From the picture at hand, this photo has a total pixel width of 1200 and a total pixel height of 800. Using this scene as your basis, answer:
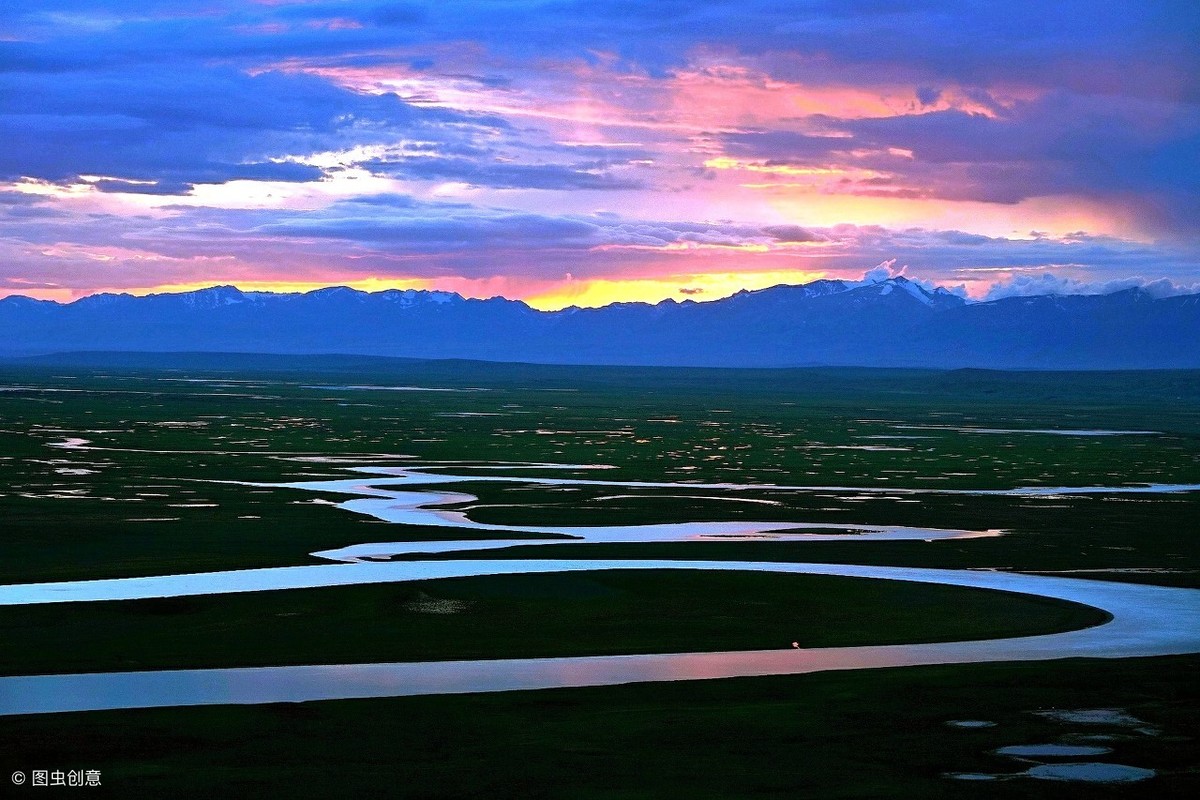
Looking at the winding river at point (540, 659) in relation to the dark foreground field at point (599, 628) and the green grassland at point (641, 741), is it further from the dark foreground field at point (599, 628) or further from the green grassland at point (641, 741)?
the green grassland at point (641, 741)

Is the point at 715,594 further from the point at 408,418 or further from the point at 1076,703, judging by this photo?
the point at 408,418

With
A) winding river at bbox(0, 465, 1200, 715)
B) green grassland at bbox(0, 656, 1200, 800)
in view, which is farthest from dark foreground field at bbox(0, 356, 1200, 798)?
winding river at bbox(0, 465, 1200, 715)

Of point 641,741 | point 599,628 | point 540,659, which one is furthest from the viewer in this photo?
point 599,628

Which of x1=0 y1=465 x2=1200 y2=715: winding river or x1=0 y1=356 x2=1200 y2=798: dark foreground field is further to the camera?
x1=0 y1=465 x2=1200 y2=715: winding river

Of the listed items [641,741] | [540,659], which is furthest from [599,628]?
[641,741]

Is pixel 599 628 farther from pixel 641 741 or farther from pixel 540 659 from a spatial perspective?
pixel 641 741

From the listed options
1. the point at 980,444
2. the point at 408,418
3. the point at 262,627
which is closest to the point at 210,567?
the point at 262,627

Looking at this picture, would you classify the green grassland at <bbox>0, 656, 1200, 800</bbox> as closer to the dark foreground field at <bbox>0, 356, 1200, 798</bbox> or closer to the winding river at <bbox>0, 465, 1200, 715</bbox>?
the dark foreground field at <bbox>0, 356, 1200, 798</bbox>

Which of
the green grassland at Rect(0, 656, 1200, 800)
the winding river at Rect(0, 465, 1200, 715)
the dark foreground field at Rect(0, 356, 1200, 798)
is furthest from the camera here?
the winding river at Rect(0, 465, 1200, 715)
